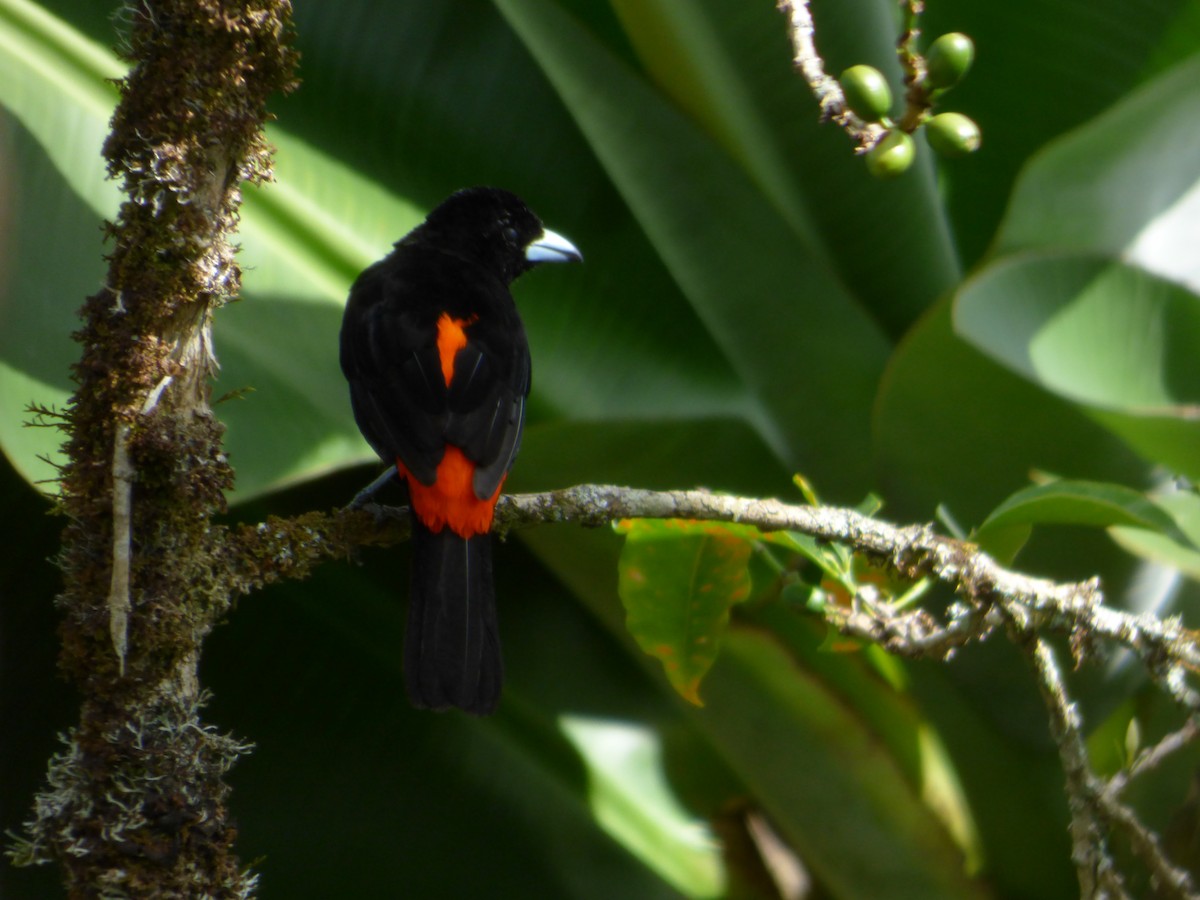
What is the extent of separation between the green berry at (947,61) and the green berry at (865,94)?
0.05 metres

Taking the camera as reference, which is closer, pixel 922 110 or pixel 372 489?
pixel 922 110

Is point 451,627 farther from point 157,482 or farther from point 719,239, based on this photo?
point 719,239

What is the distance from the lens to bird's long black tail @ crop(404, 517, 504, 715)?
5.16ft

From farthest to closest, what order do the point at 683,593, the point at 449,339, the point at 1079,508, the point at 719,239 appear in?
the point at 719,239
the point at 449,339
the point at 683,593
the point at 1079,508

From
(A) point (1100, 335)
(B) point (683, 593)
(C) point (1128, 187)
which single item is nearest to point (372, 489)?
(B) point (683, 593)

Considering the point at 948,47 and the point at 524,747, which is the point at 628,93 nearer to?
the point at 948,47

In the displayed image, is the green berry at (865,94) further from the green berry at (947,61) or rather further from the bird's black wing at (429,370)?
the bird's black wing at (429,370)

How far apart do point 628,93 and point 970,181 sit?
2.92ft

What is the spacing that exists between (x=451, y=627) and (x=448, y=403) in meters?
0.38

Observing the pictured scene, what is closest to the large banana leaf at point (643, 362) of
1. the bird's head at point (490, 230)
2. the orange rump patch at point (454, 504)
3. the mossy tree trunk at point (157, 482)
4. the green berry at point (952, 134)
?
the bird's head at point (490, 230)

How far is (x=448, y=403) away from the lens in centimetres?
179

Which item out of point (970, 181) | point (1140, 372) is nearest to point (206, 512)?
point (1140, 372)

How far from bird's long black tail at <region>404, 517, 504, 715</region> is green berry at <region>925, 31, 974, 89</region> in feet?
2.88

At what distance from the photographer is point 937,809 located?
2135 millimetres
